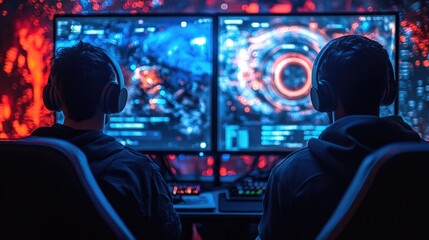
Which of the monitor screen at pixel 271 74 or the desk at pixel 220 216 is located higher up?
the monitor screen at pixel 271 74

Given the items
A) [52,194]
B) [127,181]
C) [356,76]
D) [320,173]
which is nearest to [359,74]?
[356,76]

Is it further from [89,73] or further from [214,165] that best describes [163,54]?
[89,73]

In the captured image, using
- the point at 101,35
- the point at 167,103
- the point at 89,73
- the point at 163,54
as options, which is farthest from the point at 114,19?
the point at 89,73

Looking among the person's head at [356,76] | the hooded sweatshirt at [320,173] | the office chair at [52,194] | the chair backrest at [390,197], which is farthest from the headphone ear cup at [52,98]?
the chair backrest at [390,197]

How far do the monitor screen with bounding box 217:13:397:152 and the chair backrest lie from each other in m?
1.15

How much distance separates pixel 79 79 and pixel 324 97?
666mm

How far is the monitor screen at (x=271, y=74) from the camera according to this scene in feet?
6.40

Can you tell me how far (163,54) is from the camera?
77.1 inches

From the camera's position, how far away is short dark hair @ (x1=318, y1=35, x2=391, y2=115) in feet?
3.68

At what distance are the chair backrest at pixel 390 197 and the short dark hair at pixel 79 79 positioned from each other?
2.48 ft

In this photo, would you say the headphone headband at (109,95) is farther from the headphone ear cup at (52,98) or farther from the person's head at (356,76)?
the person's head at (356,76)

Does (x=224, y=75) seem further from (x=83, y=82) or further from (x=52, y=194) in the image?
(x=52, y=194)

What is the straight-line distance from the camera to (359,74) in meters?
1.12

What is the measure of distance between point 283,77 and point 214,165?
0.55m
